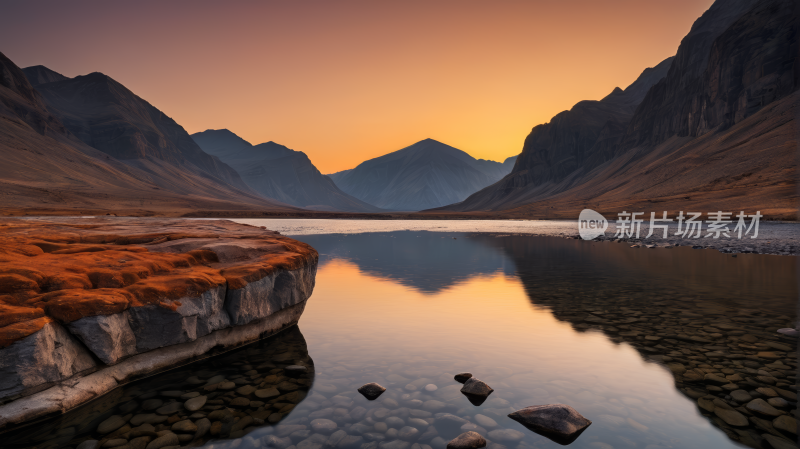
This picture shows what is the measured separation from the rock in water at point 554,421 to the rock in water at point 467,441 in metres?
1.17

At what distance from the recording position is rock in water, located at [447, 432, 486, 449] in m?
6.98

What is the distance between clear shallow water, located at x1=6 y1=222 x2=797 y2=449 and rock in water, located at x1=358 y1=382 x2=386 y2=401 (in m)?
0.21

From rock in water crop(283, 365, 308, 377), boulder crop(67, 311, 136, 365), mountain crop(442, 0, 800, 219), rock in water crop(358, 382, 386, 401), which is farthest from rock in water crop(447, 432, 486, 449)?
mountain crop(442, 0, 800, 219)

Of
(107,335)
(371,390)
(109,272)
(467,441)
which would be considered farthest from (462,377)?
(109,272)

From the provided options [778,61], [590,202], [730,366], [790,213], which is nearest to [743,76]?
[778,61]

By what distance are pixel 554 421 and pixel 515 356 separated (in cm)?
414

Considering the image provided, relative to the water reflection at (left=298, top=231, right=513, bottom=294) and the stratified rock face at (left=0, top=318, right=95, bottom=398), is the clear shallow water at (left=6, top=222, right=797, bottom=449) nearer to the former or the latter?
the stratified rock face at (left=0, top=318, right=95, bottom=398)

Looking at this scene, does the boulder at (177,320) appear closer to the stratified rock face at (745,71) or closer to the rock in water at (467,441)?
the rock in water at (467,441)

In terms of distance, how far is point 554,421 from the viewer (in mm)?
7641

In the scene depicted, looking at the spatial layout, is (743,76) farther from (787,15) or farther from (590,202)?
(590,202)

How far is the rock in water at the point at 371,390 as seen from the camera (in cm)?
902

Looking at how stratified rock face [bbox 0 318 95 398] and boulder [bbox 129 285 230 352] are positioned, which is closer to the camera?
stratified rock face [bbox 0 318 95 398]
